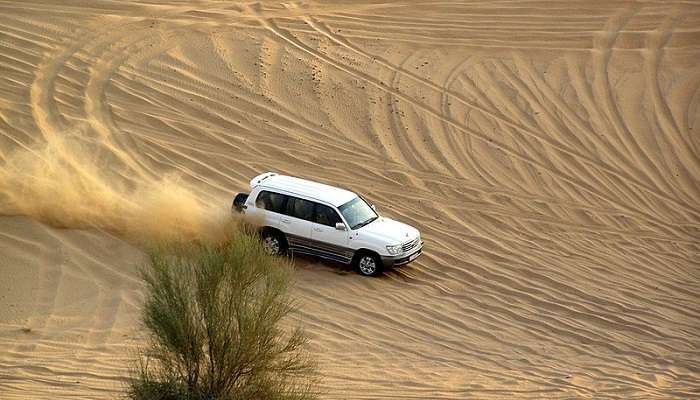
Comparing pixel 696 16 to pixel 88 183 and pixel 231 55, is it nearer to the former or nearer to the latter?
pixel 231 55

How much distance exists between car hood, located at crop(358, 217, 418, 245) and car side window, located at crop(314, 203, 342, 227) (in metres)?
0.50

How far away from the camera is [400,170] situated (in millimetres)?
23188

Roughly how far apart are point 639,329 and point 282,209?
21.3ft

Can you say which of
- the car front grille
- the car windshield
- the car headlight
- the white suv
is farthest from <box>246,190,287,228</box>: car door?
the car front grille

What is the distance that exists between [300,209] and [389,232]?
1.65m

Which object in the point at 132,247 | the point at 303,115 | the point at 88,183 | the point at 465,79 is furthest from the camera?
the point at 465,79

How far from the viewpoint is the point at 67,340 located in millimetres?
14953

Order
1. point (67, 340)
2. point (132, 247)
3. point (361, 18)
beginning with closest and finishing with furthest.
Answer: point (67, 340), point (132, 247), point (361, 18)

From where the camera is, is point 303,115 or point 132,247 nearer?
point 132,247

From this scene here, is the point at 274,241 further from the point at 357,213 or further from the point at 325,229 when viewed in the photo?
the point at 357,213

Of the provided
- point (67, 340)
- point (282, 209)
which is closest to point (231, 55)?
point (282, 209)

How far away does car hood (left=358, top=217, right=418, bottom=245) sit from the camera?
18.2 meters

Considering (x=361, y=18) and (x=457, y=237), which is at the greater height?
(x=361, y=18)

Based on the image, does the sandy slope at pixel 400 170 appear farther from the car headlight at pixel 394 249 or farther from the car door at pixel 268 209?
the car door at pixel 268 209
